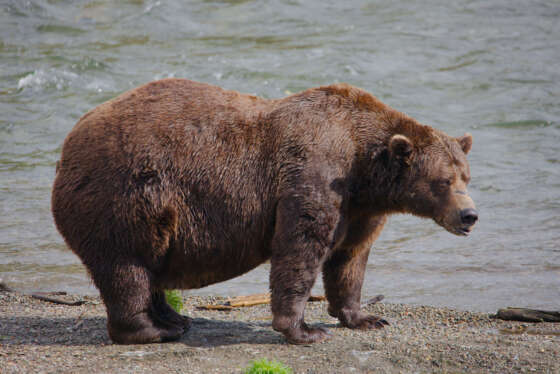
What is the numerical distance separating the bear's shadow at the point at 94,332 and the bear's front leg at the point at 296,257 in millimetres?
297

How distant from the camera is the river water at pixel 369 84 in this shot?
9992mm

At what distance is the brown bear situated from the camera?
6199mm

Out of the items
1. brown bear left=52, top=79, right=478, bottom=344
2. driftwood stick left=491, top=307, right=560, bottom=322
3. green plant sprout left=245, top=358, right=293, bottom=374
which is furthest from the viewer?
driftwood stick left=491, top=307, right=560, bottom=322

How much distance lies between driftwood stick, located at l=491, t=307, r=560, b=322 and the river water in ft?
2.86

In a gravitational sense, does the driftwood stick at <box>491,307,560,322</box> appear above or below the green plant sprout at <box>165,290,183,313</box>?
above

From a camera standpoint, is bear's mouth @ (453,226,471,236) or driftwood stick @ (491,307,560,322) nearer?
bear's mouth @ (453,226,471,236)

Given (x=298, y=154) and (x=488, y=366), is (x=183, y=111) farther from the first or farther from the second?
(x=488, y=366)

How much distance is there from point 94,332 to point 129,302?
889 millimetres

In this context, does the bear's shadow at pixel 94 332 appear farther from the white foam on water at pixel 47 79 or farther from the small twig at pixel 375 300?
the white foam on water at pixel 47 79

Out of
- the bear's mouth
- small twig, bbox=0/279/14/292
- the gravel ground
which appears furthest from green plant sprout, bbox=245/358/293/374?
small twig, bbox=0/279/14/292

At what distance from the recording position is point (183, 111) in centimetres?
649


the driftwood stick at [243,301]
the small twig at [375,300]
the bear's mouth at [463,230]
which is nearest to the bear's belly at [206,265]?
the driftwood stick at [243,301]

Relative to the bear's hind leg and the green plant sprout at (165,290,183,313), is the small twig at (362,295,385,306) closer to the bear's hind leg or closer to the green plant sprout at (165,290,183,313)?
the green plant sprout at (165,290,183,313)

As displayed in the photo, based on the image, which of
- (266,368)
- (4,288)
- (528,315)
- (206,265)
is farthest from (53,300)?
(528,315)
